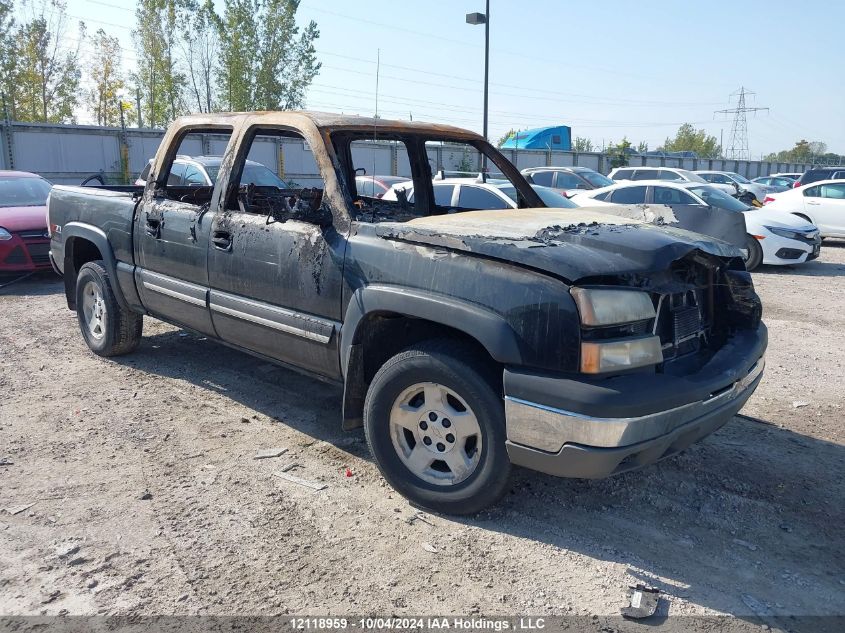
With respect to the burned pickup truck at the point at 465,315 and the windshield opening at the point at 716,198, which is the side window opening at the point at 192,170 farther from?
the windshield opening at the point at 716,198

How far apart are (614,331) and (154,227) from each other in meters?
3.46

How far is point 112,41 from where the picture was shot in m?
36.6

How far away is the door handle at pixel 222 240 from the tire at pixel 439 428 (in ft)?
4.85

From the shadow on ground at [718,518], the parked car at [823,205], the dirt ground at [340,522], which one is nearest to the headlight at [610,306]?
the shadow on ground at [718,518]

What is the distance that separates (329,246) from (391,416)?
986 mm

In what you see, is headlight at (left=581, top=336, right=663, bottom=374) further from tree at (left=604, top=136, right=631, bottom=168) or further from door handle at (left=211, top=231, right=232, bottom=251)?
tree at (left=604, top=136, right=631, bottom=168)

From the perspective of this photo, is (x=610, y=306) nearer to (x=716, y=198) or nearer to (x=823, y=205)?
(x=716, y=198)

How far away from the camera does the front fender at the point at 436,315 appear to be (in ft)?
10.1

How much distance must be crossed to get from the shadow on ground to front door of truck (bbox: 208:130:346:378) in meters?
0.71

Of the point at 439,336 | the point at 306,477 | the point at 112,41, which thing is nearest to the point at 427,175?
the point at 439,336

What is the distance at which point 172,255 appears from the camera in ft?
16.2

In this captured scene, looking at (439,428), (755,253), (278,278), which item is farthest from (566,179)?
(439,428)

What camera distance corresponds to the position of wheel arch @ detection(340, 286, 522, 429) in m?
3.11

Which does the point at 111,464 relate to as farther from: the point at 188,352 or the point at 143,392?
the point at 188,352
